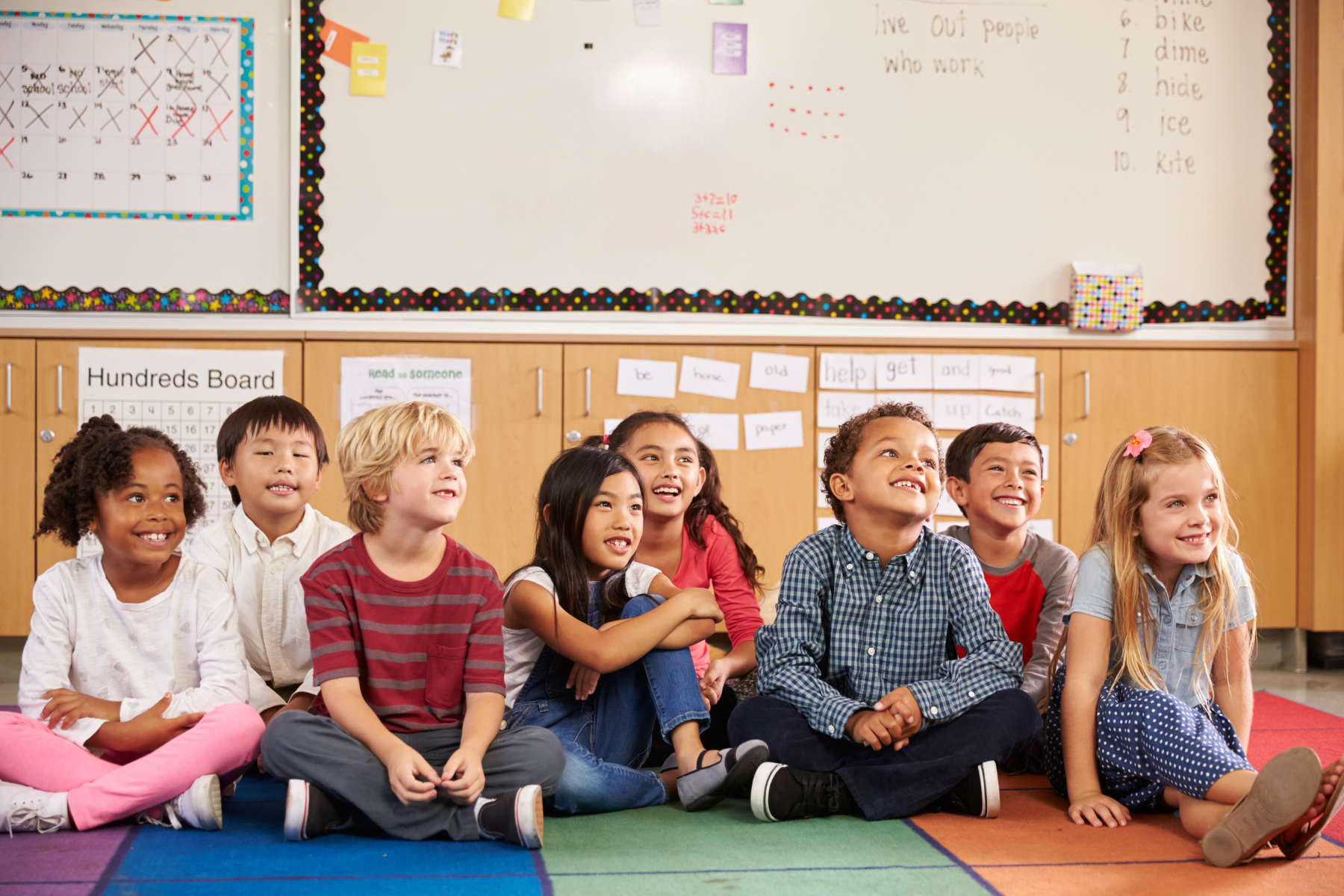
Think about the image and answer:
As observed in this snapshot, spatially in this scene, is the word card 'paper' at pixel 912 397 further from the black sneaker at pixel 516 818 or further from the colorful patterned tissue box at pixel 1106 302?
the black sneaker at pixel 516 818

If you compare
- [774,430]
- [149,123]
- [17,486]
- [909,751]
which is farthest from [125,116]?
[909,751]

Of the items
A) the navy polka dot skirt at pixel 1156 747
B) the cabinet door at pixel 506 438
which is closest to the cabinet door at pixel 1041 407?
the cabinet door at pixel 506 438

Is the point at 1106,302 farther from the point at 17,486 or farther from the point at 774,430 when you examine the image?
the point at 17,486

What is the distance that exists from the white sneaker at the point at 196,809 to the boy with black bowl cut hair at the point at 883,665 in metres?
0.76

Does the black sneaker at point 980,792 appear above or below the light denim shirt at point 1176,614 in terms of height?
below

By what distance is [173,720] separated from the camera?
1575mm

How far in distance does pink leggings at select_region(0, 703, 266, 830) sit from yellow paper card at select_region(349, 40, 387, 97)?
6.46 feet

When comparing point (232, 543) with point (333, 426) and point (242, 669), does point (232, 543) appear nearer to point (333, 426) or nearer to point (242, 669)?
point (242, 669)

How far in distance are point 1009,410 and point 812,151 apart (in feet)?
3.12

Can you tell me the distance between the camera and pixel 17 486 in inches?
112

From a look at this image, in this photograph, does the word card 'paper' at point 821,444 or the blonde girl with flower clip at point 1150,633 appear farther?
the word card 'paper' at point 821,444

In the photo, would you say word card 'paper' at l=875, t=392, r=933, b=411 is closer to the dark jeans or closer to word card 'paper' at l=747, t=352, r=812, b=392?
word card 'paper' at l=747, t=352, r=812, b=392

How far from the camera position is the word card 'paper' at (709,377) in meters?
3.02

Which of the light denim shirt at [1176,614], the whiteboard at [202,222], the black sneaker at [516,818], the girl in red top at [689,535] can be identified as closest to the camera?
the black sneaker at [516,818]
